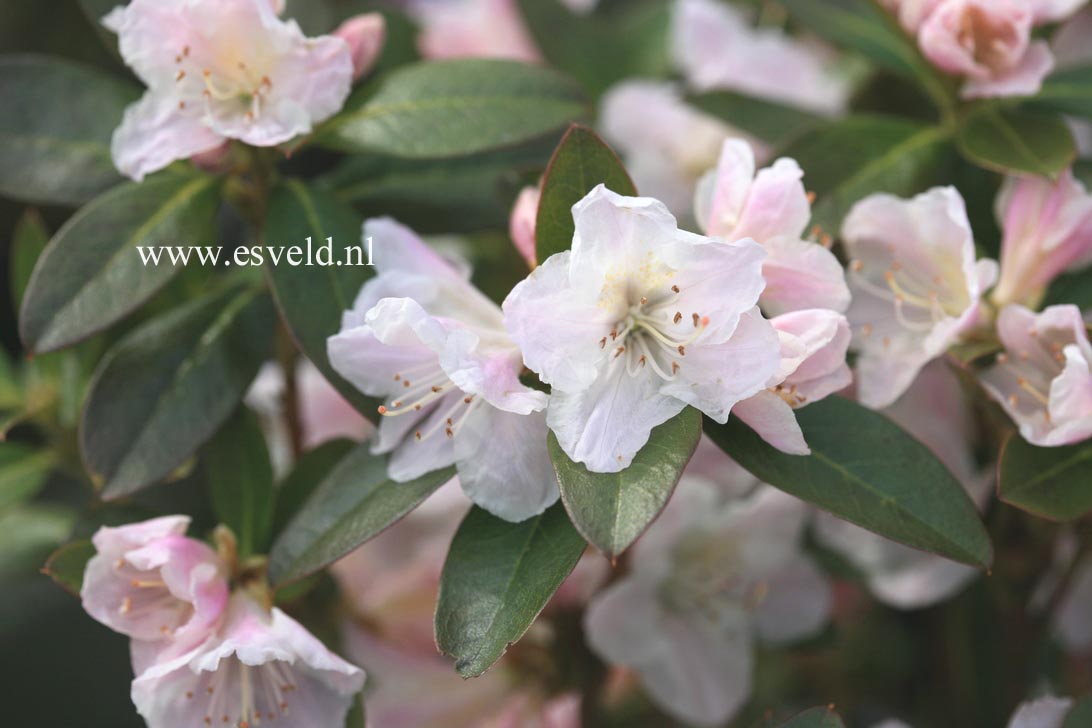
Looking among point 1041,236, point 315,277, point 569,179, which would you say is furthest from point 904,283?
point 315,277

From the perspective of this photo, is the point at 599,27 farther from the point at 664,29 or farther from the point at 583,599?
the point at 583,599

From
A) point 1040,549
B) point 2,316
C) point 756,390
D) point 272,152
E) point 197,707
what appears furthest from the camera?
point 2,316

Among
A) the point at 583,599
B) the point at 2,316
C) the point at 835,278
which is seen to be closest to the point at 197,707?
the point at 583,599

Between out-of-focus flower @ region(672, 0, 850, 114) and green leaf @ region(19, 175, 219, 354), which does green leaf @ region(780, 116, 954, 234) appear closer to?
out-of-focus flower @ region(672, 0, 850, 114)

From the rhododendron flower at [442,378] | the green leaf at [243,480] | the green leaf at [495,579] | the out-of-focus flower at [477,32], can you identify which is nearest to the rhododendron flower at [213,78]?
the rhododendron flower at [442,378]

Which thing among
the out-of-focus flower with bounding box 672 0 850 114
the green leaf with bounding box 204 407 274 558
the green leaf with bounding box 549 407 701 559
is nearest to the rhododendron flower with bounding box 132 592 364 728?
the green leaf with bounding box 204 407 274 558

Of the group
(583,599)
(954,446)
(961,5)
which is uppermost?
(961,5)

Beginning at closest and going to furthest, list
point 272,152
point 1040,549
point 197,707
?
1. point 197,707
2. point 272,152
3. point 1040,549

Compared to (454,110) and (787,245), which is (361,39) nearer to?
(454,110)
